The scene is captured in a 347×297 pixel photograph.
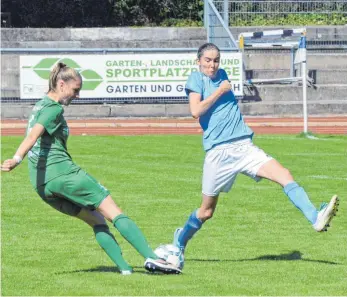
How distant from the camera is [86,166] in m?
18.3

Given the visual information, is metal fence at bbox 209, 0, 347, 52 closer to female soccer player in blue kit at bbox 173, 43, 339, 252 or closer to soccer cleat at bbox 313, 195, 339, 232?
female soccer player in blue kit at bbox 173, 43, 339, 252

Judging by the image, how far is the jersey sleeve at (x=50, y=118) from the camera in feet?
28.1

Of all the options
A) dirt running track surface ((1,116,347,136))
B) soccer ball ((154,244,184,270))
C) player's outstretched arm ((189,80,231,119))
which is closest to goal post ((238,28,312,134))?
dirt running track surface ((1,116,347,136))

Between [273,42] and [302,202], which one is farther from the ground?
[273,42]

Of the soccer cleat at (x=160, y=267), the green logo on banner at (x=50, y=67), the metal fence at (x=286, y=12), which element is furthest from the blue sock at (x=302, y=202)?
the metal fence at (x=286, y=12)

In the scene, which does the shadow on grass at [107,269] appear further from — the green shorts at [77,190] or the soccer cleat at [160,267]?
the green shorts at [77,190]

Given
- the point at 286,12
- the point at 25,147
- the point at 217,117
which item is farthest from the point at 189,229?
the point at 286,12

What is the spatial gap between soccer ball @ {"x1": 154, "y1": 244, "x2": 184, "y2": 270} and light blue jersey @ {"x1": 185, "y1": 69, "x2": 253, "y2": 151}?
1045 mm

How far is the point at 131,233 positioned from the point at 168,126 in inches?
734

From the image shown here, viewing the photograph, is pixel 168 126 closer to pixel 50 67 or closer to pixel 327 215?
pixel 50 67

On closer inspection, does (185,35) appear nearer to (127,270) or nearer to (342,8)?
(342,8)

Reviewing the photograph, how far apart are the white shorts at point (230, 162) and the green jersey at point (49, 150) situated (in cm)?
146

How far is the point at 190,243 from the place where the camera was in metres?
11.1

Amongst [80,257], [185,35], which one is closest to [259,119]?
[185,35]
